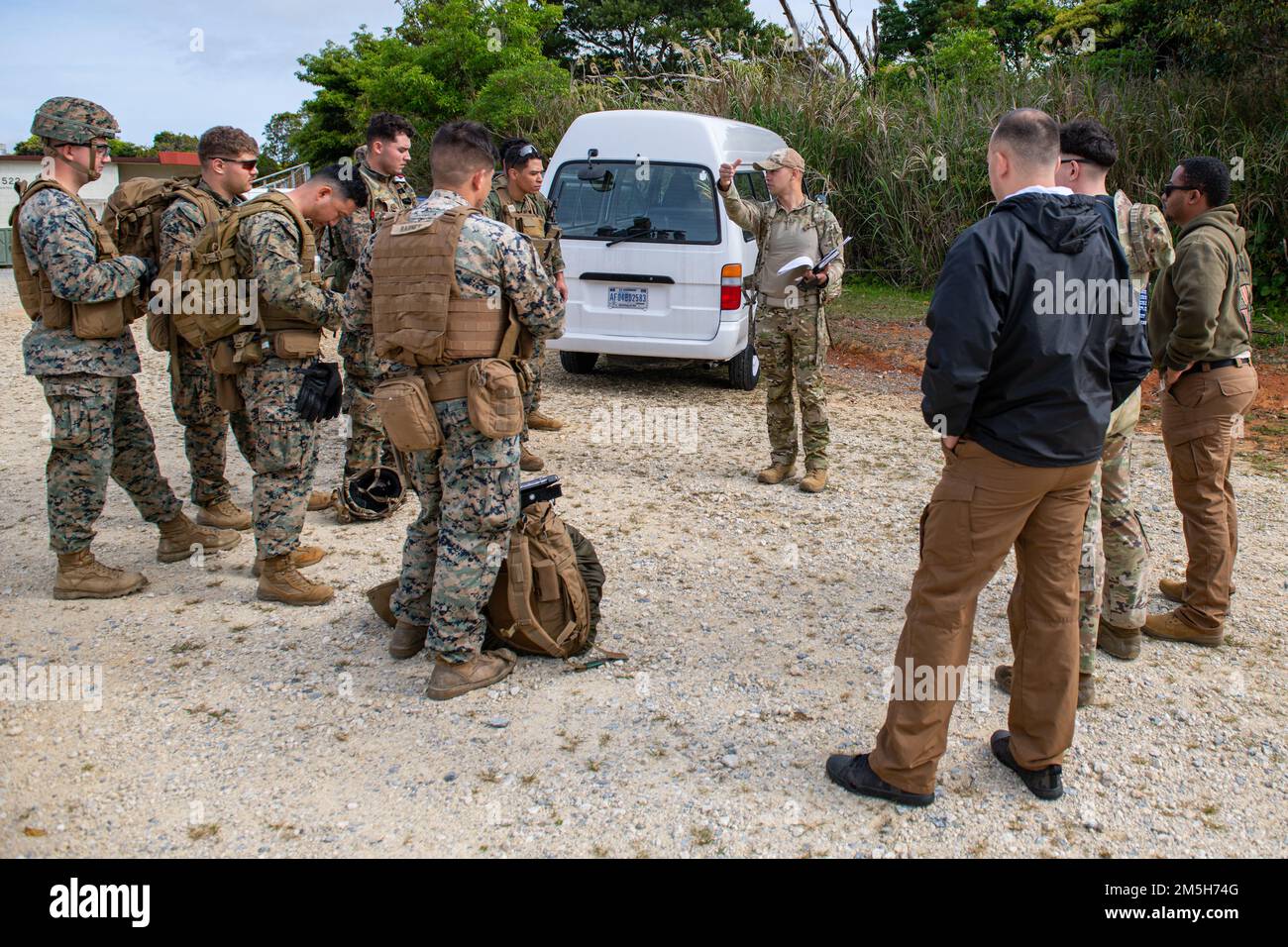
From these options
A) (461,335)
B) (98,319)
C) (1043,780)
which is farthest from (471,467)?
(1043,780)

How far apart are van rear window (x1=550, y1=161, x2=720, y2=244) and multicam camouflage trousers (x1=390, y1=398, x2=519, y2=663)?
4.59 meters

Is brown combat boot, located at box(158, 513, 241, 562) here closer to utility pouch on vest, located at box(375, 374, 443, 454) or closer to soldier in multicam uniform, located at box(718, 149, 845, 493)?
utility pouch on vest, located at box(375, 374, 443, 454)

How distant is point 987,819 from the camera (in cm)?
301

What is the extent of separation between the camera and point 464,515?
11.8 feet

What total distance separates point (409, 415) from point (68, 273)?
2041mm

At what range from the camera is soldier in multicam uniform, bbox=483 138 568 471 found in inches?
244

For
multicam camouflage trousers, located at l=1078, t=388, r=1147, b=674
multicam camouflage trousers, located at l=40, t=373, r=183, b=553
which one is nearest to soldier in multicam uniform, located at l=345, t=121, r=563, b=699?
multicam camouflage trousers, located at l=40, t=373, r=183, b=553

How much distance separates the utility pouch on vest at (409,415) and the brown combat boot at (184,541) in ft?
7.37

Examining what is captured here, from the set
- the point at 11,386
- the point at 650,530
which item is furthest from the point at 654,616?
the point at 11,386

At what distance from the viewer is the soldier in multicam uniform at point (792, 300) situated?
6.07 metres

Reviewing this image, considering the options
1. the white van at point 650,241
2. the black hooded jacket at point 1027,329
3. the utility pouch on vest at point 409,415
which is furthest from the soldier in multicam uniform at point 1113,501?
the white van at point 650,241

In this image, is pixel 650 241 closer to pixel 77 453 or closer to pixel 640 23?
pixel 77 453

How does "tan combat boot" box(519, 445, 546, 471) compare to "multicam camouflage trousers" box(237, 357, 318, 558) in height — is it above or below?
below
